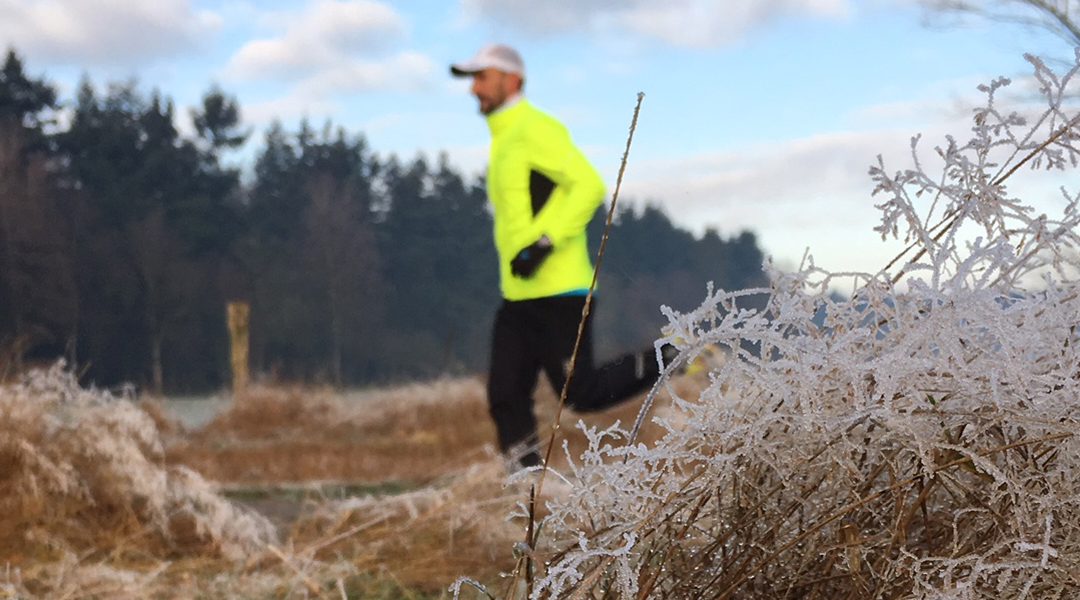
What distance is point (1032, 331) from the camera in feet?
4.78

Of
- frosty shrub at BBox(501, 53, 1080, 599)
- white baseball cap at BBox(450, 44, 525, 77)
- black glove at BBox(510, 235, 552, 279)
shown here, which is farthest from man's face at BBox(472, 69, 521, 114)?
frosty shrub at BBox(501, 53, 1080, 599)

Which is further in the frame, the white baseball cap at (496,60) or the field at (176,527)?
the white baseball cap at (496,60)

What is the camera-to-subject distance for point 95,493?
423 cm

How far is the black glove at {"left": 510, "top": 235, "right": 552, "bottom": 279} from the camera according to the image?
199 inches

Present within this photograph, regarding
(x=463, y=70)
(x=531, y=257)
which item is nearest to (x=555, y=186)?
(x=531, y=257)

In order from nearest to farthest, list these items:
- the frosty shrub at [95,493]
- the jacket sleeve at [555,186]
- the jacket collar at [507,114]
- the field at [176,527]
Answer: the field at [176,527] < the frosty shrub at [95,493] < the jacket sleeve at [555,186] < the jacket collar at [507,114]

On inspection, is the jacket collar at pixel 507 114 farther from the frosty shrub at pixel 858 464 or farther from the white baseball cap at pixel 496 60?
the frosty shrub at pixel 858 464

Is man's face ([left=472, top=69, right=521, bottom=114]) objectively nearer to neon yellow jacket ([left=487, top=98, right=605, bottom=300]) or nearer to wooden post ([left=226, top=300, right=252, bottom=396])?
neon yellow jacket ([left=487, top=98, right=605, bottom=300])

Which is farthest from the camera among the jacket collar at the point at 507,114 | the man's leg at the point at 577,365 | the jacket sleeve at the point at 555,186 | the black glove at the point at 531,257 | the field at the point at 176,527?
the jacket collar at the point at 507,114

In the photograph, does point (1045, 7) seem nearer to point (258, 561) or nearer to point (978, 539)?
point (258, 561)

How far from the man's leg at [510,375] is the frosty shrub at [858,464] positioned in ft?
11.9

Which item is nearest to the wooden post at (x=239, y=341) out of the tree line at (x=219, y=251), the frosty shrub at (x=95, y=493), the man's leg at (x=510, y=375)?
the tree line at (x=219, y=251)

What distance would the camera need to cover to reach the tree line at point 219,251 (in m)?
33.6

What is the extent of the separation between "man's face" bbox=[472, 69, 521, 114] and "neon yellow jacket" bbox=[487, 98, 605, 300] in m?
0.09
